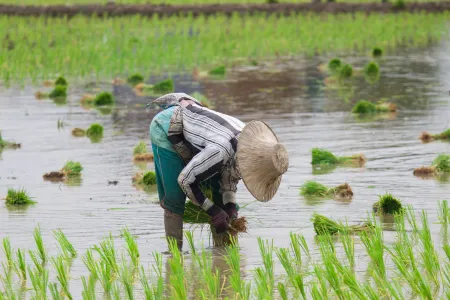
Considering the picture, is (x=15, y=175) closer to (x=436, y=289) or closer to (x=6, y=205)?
(x=6, y=205)

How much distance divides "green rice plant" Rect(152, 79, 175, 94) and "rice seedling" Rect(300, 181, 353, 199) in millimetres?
7077

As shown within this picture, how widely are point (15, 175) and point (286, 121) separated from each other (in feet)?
12.8

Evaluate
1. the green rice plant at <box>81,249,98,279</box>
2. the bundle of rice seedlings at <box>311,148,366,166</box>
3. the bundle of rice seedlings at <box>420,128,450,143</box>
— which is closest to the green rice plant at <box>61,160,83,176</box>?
the bundle of rice seedlings at <box>311,148,366,166</box>

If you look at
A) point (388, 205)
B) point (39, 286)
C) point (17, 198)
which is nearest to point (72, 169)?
point (17, 198)

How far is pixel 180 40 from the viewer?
2119 centimetres

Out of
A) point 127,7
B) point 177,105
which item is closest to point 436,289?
point 177,105

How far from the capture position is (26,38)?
21.3 m

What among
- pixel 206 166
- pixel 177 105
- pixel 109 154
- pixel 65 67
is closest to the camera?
pixel 206 166

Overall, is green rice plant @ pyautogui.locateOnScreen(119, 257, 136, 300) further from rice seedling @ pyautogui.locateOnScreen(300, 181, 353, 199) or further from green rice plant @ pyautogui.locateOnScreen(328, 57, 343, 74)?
green rice plant @ pyautogui.locateOnScreen(328, 57, 343, 74)

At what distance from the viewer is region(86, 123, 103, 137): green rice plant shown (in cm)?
1198

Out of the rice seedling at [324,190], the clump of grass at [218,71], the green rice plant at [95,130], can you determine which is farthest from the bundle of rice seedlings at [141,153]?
the clump of grass at [218,71]

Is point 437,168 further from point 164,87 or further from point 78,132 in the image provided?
point 164,87

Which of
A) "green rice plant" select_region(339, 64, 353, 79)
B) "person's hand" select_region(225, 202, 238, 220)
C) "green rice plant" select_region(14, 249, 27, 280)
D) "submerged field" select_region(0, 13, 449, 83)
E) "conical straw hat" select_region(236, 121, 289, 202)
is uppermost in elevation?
"submerged field" select_region(0, 13, 449, 83)

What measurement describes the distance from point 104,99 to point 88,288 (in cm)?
919
